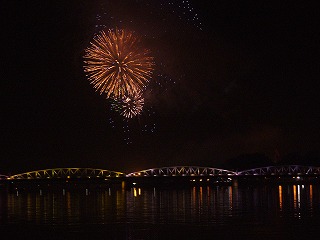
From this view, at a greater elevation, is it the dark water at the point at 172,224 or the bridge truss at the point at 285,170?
the bridge truss at the point at 285,170

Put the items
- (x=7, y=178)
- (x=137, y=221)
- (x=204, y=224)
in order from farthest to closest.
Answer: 1. (x=7, y=178)
2. (x=137, y=221)
3. (x=204, y=224)

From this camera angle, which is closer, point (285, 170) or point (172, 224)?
point (172, 224)

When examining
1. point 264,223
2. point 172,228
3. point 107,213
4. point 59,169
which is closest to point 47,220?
point 107,213

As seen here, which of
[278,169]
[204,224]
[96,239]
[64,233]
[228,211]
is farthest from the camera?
[278,169]

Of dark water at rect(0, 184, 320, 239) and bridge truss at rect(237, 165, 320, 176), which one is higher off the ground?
bridge truss at rect(237, 165, 320, 176)

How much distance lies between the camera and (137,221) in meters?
48.8

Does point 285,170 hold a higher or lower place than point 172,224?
higher

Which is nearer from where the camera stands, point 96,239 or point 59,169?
point 96,239

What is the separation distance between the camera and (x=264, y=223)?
45.0 metres

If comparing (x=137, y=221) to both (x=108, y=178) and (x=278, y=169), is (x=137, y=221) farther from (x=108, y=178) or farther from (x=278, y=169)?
(x=278, y=169)

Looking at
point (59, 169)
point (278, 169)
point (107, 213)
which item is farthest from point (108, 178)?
point (107, 213)

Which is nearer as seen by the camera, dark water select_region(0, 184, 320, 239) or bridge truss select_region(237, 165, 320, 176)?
dark water select_region(0, 184, 320, 239)

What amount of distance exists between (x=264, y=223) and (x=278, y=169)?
501ft

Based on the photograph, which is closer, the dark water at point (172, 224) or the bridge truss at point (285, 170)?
the dark water at point (172, 224)
